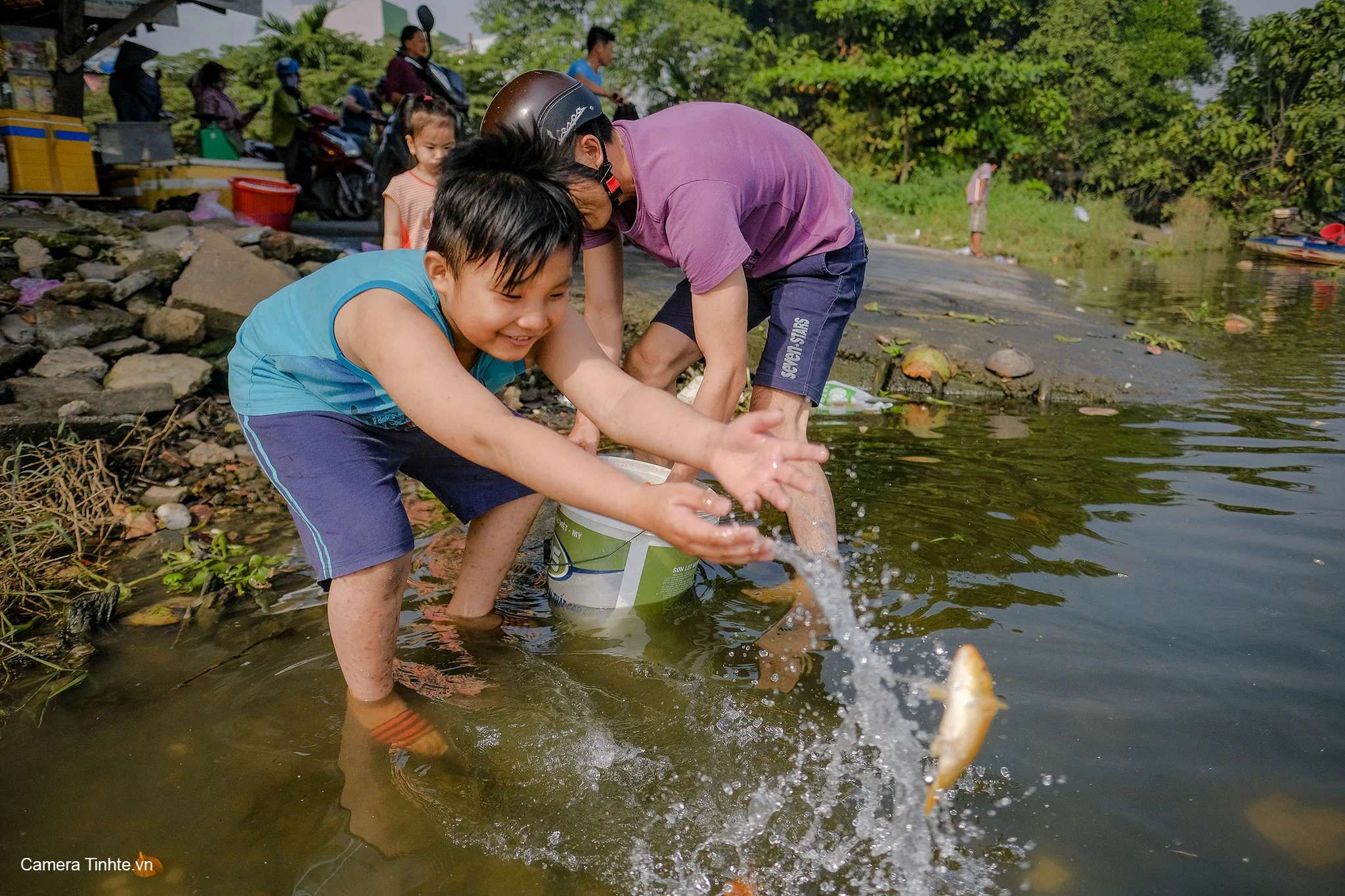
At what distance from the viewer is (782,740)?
2.22 metres

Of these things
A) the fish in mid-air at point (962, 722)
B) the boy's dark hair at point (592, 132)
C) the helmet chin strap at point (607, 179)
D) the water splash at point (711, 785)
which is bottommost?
the water splash at point (711, 785)

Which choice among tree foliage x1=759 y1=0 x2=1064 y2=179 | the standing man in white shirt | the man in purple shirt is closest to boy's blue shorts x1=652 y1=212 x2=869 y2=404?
the man in purple shirt

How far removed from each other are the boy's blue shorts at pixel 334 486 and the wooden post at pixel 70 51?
6704mm

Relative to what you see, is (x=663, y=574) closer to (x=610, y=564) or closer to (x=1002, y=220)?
(x=610, y=564)

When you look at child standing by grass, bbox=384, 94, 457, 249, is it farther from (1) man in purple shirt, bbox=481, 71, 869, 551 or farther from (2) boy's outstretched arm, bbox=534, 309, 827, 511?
(2) boy's outstretched arm, bbox=534, 309, 827, 511

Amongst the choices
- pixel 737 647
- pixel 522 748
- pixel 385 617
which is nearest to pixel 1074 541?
pixel 737 647

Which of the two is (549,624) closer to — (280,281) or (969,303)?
(280,281)

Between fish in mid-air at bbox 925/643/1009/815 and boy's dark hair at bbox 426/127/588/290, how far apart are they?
135 centimetres

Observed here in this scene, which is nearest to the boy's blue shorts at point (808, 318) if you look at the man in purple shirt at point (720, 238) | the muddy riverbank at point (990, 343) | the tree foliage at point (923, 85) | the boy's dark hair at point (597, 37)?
the man in purple shirt at point (720, 238)

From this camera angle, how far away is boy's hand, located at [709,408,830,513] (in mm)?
1455

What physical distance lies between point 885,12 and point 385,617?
2092 cm

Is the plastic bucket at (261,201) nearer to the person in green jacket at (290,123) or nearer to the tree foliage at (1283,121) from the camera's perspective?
the person in green jacket at (290,123)

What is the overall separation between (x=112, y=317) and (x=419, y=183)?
170 centimetres

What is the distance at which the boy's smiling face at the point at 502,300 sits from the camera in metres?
1.85
